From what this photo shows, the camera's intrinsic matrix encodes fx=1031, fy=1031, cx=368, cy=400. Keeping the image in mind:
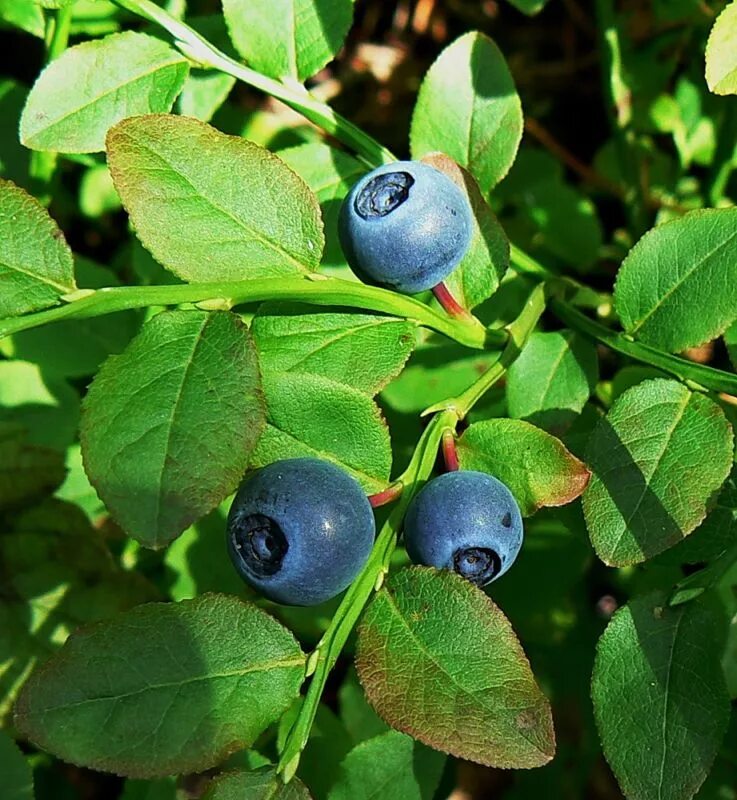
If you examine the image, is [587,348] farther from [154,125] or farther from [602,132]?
[602,132]

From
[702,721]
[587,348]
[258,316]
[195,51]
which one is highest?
[195,51]

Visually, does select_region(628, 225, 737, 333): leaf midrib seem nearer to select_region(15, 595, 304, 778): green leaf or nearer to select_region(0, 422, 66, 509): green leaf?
select_region(15, 595, 304, 778): green leaf

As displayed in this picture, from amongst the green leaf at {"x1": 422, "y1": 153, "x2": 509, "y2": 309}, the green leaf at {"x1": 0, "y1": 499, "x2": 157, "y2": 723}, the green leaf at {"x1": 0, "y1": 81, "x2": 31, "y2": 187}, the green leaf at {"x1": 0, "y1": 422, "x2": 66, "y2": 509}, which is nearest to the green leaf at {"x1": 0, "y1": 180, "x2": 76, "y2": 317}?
the green leaf at {"x1": 422, "y1": 153, "x2": 509, "y2": 309}

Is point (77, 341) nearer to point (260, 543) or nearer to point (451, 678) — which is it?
point (260, 543)

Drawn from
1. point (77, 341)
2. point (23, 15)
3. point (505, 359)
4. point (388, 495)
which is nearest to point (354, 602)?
point (388, 495)

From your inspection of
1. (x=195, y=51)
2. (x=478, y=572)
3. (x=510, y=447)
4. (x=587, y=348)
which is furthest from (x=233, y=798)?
(x=195, y=51)
